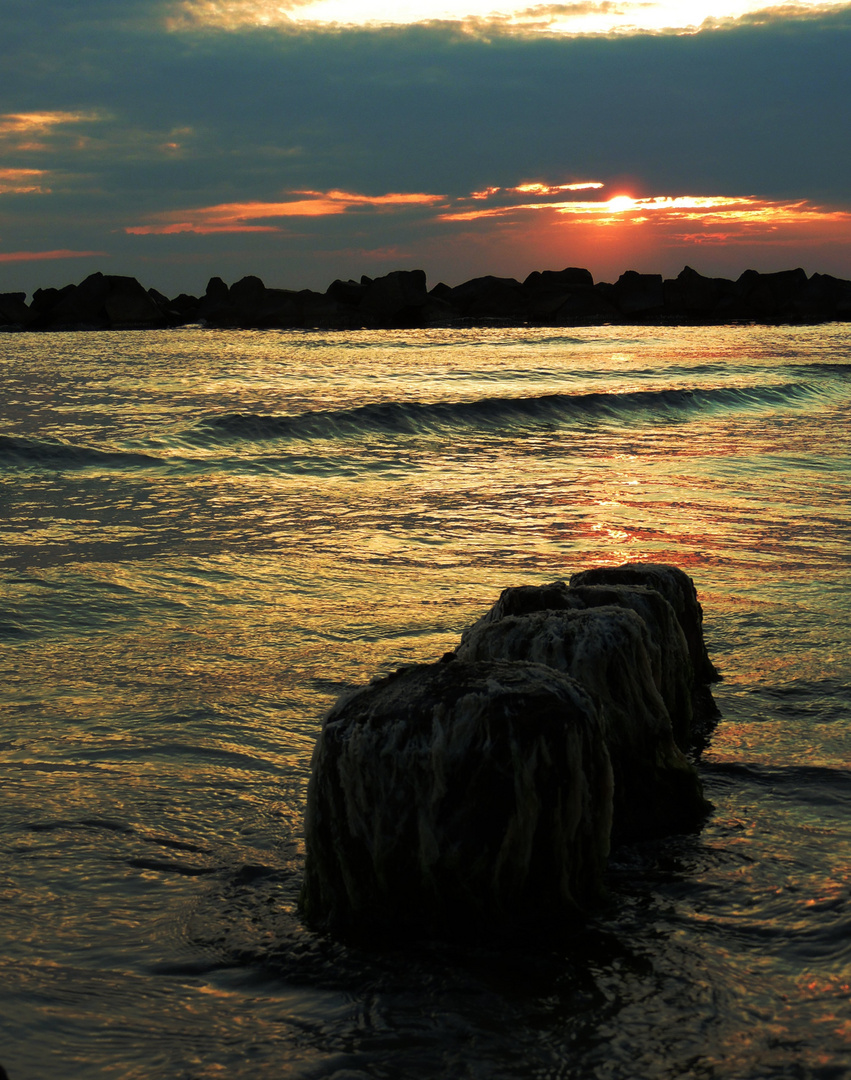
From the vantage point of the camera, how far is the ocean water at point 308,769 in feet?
8.67

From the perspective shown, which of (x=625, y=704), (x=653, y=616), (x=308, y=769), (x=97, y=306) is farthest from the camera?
(x=97, y=306)

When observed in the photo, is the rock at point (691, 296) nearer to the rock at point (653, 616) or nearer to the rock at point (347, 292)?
the rock at point (347, 292)

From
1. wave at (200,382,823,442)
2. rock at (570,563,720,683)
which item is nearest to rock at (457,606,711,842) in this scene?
rock at (570,563,720,683)

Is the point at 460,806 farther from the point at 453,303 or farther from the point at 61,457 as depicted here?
the point at 453,303

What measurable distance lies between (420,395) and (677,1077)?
71.0ft

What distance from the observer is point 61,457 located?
48.7 ft

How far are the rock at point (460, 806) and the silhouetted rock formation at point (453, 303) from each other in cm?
5757

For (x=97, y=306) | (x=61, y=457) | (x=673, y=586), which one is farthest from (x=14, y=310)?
(x=673, y=586)

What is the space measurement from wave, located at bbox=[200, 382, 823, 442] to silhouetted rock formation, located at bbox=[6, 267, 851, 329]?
37027mm

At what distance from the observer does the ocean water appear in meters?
2.64

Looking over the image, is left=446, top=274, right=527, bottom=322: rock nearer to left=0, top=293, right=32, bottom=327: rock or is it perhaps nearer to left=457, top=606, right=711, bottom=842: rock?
left=0, top=293, right=32, bottom=327: rock

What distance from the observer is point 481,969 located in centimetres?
287

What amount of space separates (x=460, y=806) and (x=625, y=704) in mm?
1067

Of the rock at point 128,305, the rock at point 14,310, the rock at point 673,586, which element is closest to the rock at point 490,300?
the rock at point 128,305
